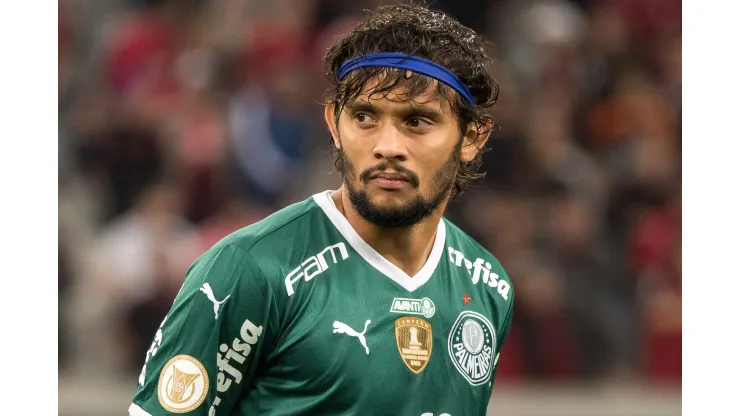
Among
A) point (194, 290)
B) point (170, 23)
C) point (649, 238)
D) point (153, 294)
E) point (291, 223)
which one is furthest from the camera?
point (170, 23)

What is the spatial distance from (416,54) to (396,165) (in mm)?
363

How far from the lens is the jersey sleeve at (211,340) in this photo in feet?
10.00

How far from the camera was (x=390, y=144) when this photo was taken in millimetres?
3186

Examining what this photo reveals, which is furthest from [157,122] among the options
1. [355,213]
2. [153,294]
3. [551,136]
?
[355,213]

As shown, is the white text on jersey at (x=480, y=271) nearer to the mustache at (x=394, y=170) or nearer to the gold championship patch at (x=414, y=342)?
the gold championship patch at (x=414, y=342)

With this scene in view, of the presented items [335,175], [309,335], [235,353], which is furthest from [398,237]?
[335,175]

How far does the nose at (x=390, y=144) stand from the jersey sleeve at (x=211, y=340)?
0.49 m

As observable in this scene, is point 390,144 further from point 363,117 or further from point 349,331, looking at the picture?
point 349,331

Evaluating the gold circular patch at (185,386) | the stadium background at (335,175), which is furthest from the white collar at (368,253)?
the stadium background at (335,175)

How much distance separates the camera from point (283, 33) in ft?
27.2

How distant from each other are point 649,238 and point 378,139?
5024 millimetres

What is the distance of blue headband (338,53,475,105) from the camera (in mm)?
3293

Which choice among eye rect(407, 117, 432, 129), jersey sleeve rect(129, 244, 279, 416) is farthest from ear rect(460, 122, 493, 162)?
jersey sleeve rect(129, 244, 279, 416)

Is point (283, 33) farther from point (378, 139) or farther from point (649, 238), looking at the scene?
point (378, 139)
